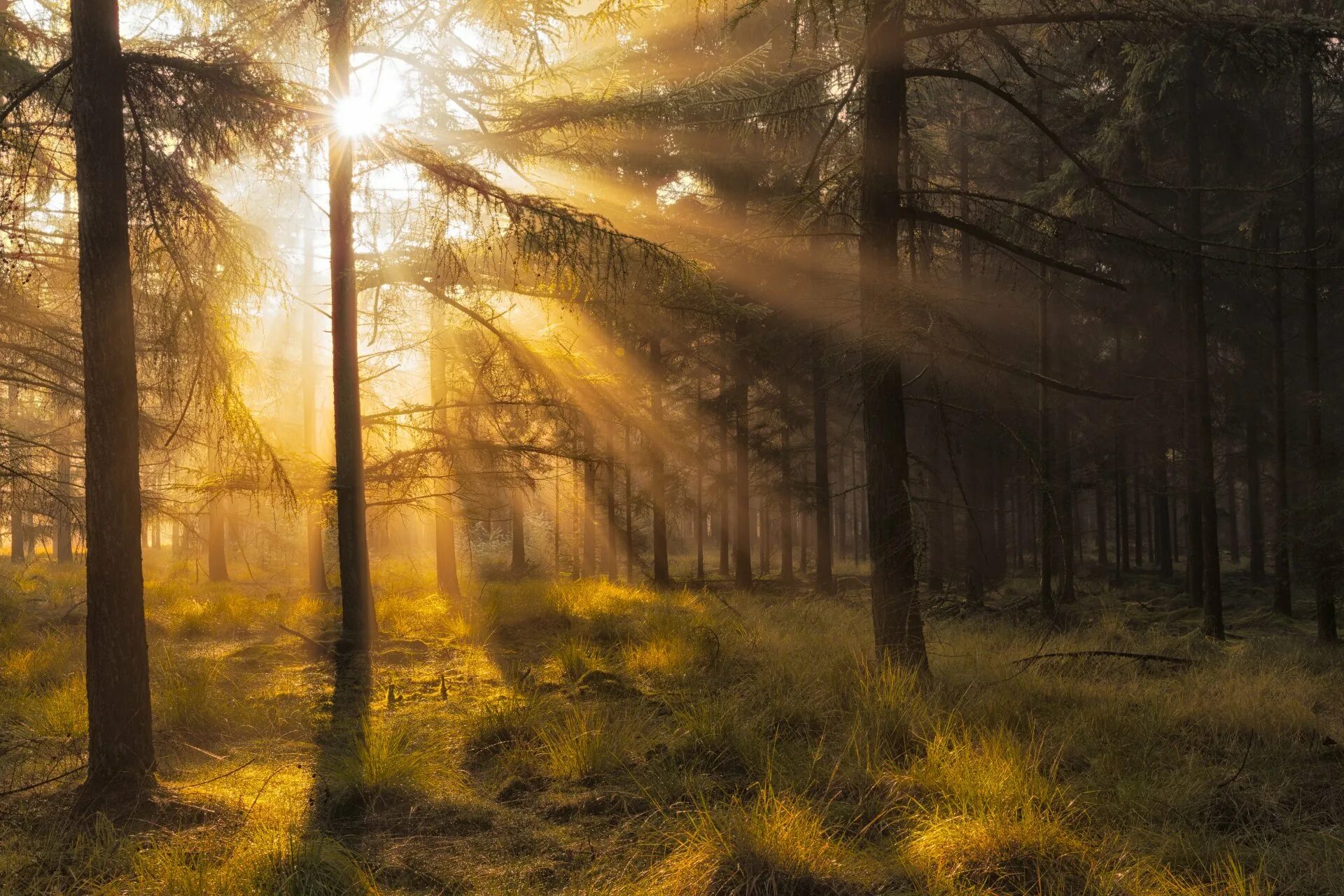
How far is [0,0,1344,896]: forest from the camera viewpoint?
13.7 ft

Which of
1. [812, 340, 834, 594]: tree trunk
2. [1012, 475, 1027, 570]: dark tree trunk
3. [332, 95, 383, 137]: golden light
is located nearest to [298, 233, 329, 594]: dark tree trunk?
[812, 340, 834, 594]: tree trunk

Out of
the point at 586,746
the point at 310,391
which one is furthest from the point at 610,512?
the point at 586,746

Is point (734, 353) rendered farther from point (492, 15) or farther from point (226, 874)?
point (226, 874)

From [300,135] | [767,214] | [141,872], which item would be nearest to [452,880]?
[141,872]

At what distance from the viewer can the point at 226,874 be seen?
343 centimetres

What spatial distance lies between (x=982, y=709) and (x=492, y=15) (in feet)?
26.5

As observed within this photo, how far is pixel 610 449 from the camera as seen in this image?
552 inches

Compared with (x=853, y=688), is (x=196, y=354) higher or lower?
higher

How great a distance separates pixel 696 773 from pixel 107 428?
14.3ft

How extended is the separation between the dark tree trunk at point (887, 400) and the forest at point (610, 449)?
37mm

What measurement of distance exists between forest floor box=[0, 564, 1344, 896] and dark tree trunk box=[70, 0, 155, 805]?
47 cm

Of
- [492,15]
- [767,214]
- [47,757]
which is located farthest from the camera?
[492,15]

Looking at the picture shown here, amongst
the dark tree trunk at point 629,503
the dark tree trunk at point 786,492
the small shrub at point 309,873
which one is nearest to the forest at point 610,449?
→ the small shrub at point 309,873

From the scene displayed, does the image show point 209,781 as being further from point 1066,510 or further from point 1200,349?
point 1066,510
